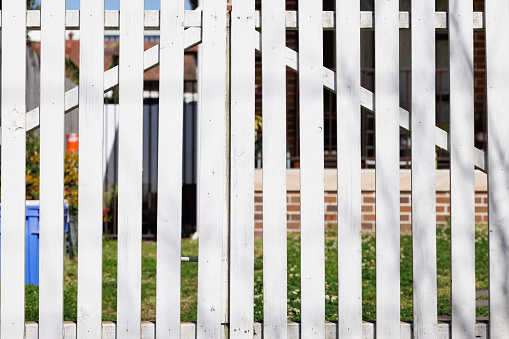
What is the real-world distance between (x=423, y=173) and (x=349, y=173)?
321 mm

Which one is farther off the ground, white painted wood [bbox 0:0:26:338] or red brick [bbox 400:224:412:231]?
white painted wood [bbox 0:0:26:338]

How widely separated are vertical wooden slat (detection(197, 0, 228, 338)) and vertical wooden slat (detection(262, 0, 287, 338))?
18 cm

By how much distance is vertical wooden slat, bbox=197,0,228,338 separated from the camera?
7.86 ft

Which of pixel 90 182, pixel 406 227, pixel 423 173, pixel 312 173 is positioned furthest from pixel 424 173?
pixel 406 227

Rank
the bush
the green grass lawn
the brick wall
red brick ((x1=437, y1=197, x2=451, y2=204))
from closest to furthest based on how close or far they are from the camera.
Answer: the green grass lawn < the bush < the brick wall < red brick ((x1=437, y1=197, x2=451, y2=204))

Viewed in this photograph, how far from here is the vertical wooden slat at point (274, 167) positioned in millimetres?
2389

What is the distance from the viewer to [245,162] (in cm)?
241

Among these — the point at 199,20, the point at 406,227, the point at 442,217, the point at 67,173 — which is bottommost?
the point at 406,227


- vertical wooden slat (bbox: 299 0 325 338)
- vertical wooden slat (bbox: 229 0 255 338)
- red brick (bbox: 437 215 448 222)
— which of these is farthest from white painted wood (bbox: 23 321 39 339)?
red brick (bbox: 437 215 448 222)

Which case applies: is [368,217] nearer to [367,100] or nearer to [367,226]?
[367,226]

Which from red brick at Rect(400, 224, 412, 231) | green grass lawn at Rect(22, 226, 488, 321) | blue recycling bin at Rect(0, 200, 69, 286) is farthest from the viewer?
red brick at Rect(400, 224, 412, 231)

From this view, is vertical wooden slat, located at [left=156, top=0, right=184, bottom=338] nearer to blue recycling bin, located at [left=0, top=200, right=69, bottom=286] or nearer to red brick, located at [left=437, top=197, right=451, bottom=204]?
blue recycling bin, located at [left=0, top=200, right=69, bottom=286]

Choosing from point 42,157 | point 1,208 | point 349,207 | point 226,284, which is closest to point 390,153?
point 349,207

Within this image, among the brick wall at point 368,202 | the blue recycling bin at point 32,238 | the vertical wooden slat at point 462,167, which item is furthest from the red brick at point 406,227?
the vertical wooden slat at point 462,167
